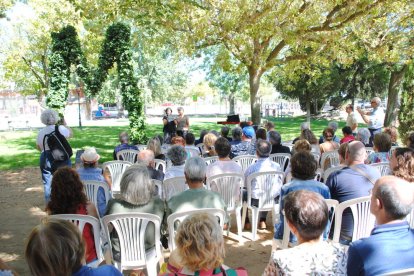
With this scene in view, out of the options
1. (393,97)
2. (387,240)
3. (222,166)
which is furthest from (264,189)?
(393,97)

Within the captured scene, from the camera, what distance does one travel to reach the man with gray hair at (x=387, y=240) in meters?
2.00

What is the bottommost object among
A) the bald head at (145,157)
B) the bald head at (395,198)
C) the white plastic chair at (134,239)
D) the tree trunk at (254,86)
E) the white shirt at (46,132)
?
the white plastic chair at (134,239)

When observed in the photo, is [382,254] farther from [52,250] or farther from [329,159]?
[329,159]

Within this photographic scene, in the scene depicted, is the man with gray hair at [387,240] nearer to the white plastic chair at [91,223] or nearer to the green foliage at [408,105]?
the white plastic chair at [91,223]

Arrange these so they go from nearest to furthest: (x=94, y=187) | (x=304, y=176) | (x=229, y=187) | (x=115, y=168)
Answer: (x=304, y=176) → (x=94, y=187) → (x=229, y=187) → (x=115, y=168)

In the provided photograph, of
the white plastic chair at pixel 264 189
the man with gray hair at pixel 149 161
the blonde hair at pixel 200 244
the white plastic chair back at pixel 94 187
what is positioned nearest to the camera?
the blonde hair at pixel 200 244

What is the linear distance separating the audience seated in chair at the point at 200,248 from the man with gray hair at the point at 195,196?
50.8 inches

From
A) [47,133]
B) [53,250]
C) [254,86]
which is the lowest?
[53,250]

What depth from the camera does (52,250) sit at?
1562mm

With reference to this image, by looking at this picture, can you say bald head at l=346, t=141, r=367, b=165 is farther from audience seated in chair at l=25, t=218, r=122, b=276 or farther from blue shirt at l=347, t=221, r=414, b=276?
audience seated in chair at l=25, t=218, r=122, b=276

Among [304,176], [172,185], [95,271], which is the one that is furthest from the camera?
[172,185]

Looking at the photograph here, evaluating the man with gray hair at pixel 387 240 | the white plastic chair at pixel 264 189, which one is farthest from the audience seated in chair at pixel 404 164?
the white plastic chair at pixel 264 189

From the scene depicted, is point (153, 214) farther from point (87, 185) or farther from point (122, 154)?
point (122, 154)

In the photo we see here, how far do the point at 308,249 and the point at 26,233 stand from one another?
457cm
